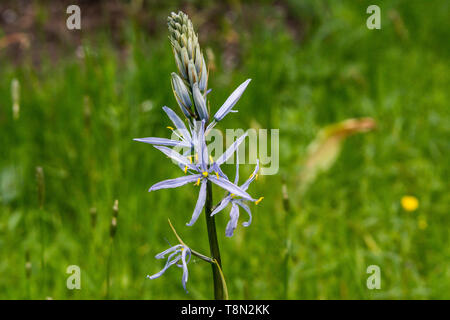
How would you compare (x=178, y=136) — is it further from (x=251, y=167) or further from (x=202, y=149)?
(x=251, y=167)

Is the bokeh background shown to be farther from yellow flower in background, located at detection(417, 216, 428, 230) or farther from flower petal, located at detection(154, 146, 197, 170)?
flower petal, located at detection(154, 146, 197, 170)

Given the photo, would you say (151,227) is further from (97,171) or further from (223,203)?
(223,203)

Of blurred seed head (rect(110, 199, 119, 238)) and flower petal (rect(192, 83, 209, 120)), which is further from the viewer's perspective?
blurred seed head (rect(110, 199, 119, 238))

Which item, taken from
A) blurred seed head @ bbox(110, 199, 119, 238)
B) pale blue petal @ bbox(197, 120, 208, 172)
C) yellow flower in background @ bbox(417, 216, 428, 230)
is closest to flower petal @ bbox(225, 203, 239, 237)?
pale blue petal @ bbox(197, 120, 208, 172)

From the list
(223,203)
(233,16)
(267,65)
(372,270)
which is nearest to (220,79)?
(267,65)

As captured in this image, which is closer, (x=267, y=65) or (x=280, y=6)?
(x=267, y=65)

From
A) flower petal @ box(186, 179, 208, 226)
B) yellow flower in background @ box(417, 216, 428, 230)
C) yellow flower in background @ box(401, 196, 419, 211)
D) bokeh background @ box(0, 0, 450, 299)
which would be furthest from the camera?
yellow flower in background @ box(401, 196, 419, 211)

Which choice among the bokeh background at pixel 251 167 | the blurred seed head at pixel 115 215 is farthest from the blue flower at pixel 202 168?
the bokeh background at pixel 251 167
